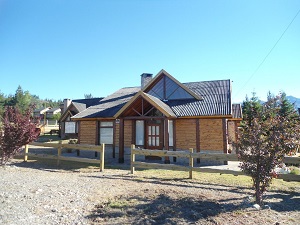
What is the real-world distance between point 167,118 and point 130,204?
317 inches

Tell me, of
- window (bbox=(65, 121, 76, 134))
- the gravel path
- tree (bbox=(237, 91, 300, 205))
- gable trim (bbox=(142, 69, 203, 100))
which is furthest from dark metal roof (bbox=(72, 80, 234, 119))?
window (bbox=(65, 121, 76, 134))

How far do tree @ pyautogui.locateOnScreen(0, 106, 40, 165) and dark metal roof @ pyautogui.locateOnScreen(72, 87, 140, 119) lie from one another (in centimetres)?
567

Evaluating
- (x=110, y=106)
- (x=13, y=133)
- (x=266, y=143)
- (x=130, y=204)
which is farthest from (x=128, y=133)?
(x=266, y=143)

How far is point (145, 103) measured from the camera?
14695 mm

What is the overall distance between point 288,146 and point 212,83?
12.5m

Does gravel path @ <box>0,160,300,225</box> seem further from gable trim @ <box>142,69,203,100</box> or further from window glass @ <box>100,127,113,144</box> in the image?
gable trim @ <box>142,69,203,100</box>

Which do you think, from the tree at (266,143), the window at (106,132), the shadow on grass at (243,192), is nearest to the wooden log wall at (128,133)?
the window at (106,132)

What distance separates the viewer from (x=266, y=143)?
5867 mm

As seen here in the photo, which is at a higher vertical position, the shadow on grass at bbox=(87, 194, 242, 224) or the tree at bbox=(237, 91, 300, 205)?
the tree at bbox=(237, 91, 300, 205)

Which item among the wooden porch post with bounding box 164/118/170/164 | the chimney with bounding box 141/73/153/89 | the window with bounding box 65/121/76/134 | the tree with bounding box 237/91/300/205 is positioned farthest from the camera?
the window with bounding box 65/121/76/134

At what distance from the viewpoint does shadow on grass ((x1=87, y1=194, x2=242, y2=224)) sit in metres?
4.91

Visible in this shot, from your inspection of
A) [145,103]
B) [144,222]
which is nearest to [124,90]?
[145,103]

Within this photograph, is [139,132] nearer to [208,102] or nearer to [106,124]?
[106,124]

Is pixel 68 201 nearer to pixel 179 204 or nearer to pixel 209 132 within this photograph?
pixel 179 204
